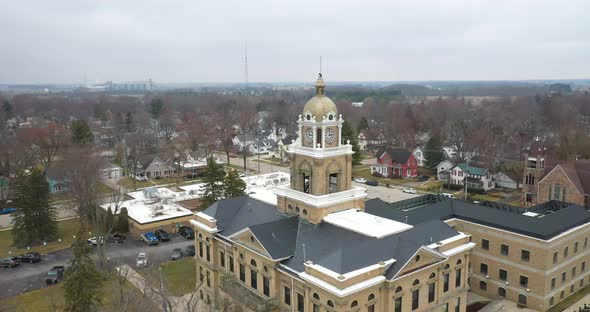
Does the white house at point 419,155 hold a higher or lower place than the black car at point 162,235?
higher

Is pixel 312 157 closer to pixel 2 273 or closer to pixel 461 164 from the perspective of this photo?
pixel 2 273

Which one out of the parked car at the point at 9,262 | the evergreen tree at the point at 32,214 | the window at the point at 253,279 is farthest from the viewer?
the evergreen tree at the point at 32,214

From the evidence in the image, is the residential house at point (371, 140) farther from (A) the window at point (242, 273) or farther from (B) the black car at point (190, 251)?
(A) the window at point (242, 273)

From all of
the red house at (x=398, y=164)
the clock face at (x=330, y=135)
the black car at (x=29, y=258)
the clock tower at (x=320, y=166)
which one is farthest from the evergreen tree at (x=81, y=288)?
the red house at (x=398, y=164)

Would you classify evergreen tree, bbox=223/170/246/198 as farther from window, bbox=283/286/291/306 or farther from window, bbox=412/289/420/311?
window, bbox=412/289/420/311

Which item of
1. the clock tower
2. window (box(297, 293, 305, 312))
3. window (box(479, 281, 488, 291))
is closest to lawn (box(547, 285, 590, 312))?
window (box(479, 281, 488, 291))

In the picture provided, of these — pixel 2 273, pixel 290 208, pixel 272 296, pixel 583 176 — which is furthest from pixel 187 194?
pixel 583 176

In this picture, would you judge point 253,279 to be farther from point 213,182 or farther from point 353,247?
point 213,182
